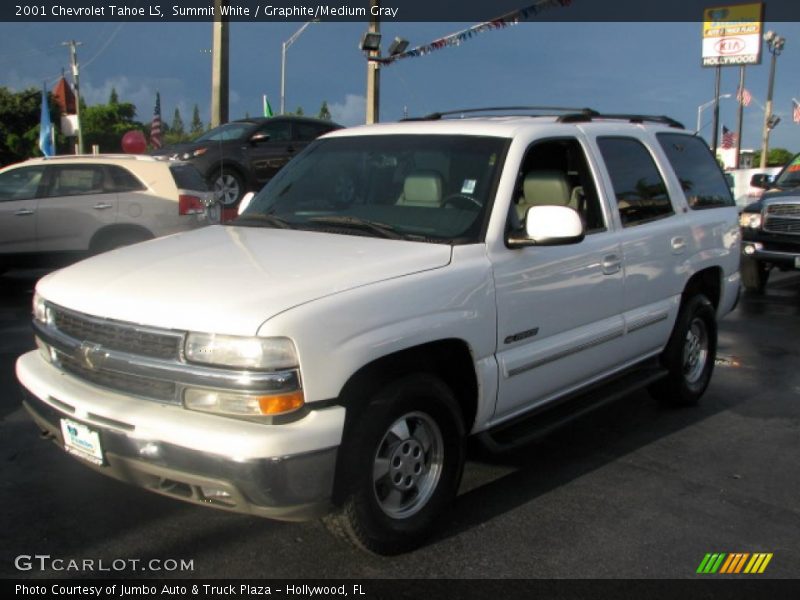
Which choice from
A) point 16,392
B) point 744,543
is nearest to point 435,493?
point 744,543

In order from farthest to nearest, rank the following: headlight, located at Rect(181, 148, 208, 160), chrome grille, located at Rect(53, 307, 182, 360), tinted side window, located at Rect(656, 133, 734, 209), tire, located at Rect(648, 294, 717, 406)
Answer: headlight, located at Rect(181, 148, 208, 160), tinted side window, located at Rect(656, 133, 734, 209), tire, located at Rect(648, 294, 717, 406), chrome grille, located at Rect(53, 307, 182, 360)

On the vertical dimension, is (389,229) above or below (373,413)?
above

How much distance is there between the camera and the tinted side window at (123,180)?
1007cm

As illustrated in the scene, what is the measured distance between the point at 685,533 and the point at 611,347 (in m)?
1.17

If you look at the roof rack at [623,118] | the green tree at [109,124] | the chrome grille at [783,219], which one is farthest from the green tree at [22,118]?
the roof rack at [623,118]

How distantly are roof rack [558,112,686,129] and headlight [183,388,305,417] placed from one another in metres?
2.48

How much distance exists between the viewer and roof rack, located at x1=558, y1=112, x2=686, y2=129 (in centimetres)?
459

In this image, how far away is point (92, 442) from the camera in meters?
3.12

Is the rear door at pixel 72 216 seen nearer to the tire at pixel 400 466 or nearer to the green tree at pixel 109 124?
the tire at pixel 400 466

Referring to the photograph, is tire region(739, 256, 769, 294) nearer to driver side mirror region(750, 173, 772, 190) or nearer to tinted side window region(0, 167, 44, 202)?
driver side mirror region(750, 173, 772, 190)

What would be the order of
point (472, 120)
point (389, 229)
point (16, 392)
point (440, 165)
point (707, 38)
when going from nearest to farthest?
point (389, 229), point (440, 165), point (472, 120), point (16, 392), point (707, 38)

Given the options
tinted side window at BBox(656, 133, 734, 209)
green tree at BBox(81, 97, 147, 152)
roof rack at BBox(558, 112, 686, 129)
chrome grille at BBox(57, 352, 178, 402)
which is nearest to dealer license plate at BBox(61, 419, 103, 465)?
chrome grille at BBox(57, 352, 178, 402)

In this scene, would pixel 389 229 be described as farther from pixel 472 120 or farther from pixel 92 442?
pixel 92 442

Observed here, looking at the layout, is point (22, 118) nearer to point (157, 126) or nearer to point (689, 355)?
point (157, 126)
